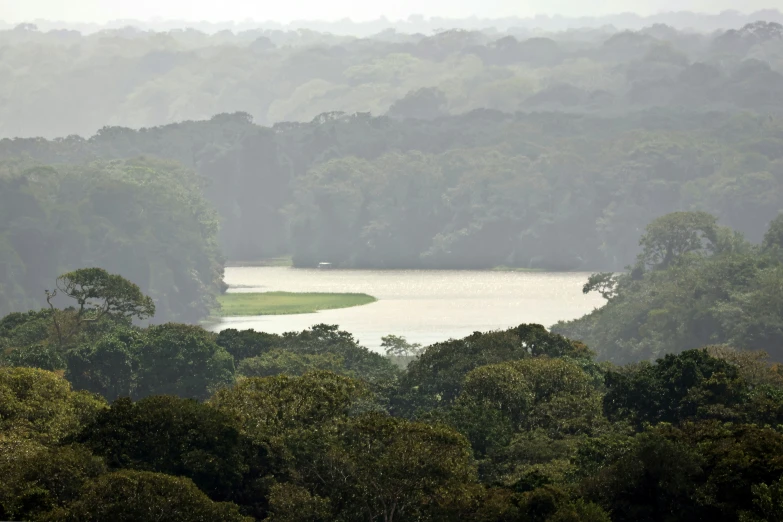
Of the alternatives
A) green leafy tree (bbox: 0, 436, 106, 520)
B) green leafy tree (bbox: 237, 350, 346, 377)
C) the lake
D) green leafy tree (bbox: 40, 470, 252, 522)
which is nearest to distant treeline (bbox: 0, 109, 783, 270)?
the lake

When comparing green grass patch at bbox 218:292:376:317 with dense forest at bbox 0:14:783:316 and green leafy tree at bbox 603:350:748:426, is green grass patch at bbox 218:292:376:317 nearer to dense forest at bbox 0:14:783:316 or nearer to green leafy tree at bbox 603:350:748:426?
dense forest at bbox 0:14:783:316

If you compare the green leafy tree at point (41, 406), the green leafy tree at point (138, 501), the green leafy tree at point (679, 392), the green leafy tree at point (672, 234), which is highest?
the green leafy tree at point (672, 234)

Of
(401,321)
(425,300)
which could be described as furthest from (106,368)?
(425,300)

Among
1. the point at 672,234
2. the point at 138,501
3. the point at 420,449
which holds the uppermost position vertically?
the point at 672,234

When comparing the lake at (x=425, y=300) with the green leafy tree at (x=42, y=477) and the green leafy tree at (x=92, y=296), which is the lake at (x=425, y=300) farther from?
the green leafy tree at (x=42, y=477)

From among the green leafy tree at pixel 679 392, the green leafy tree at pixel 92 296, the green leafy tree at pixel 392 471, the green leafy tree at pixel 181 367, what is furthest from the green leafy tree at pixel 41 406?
the green leafy tree at pixel 92 296

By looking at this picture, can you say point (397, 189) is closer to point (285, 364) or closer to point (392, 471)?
point (285, 364)

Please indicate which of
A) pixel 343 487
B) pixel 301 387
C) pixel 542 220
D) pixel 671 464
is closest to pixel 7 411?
pixel 301 387
